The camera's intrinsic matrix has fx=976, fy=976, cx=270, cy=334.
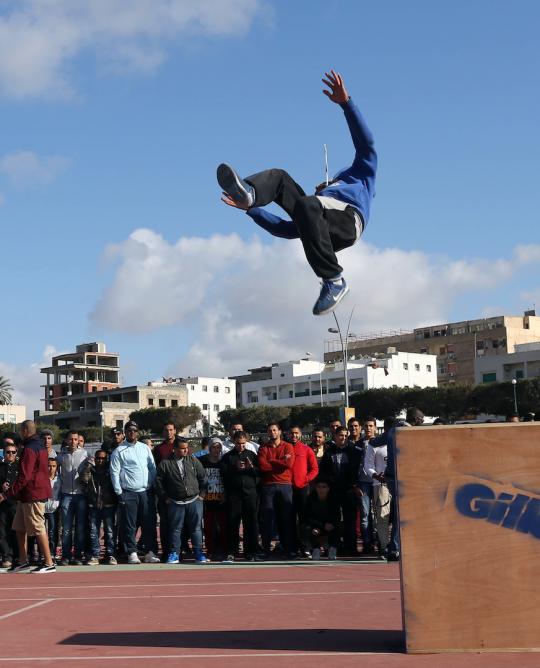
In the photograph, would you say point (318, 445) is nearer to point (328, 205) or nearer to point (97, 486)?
point (97, 486)

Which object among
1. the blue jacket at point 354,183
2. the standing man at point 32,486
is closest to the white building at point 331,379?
the standing man at point 32,486

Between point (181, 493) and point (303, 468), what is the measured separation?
1.63 metres

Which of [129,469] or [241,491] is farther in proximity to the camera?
[241,491]

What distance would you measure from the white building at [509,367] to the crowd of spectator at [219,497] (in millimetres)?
76354

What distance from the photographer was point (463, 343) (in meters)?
118

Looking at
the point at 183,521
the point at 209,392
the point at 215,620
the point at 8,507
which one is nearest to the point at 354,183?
the point at 215,620

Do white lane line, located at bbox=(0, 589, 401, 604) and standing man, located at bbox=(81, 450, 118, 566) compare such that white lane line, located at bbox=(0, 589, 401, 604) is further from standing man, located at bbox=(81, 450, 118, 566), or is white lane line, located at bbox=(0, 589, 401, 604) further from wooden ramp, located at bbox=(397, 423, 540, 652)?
standing man, located at bbox=(81, 450, 118, 566)

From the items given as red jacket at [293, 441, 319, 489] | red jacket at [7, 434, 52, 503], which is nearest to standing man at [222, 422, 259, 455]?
red jacket at [293, 441, 319, 489]

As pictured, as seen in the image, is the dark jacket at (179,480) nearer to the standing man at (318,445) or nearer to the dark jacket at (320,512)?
the dark jacket at (320,512)

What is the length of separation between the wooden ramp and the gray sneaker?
9.81ft

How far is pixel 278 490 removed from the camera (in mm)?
12523

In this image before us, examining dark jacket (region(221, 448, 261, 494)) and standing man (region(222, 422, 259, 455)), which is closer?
dark jacket (region(221, 448, 261, 494))

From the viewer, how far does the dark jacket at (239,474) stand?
12.7 metres

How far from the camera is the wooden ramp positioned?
19.4 feet
